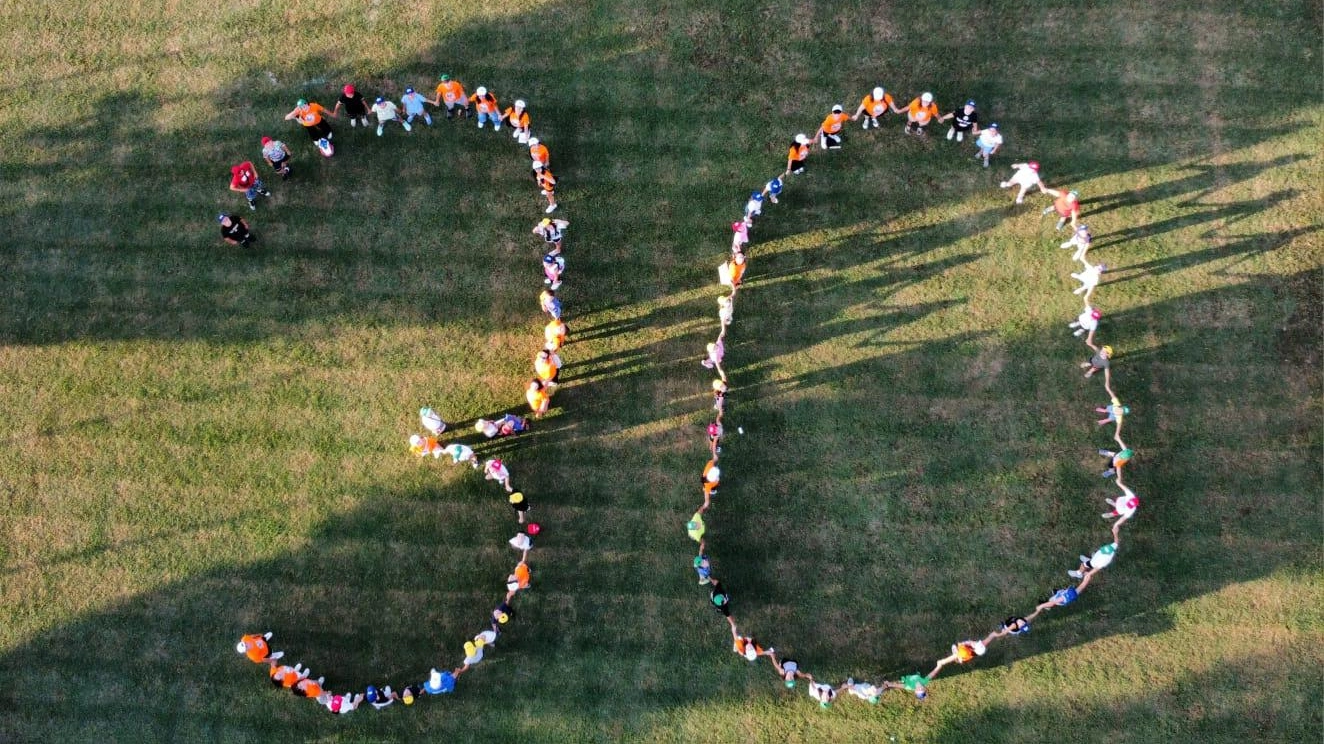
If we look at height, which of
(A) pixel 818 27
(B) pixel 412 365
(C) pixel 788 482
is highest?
(A) pixel 818 27

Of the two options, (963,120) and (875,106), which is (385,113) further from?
(963,120)

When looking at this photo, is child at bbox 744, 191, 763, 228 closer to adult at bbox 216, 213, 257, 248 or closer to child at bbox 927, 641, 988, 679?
child at bbox 927, 641, 988, 679

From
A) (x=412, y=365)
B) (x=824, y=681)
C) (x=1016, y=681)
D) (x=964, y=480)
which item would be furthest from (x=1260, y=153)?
(x=412, y=365)

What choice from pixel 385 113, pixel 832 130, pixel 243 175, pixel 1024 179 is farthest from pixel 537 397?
pixel 1024 179

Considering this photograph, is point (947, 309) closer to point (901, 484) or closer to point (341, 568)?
point (901, 484)

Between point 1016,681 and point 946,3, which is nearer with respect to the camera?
point 1016,681
